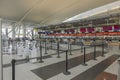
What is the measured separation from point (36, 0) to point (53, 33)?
631 cm

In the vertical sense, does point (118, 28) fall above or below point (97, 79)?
above

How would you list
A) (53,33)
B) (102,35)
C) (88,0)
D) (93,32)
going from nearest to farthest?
1. (102,35)
2. (93,32)
3. (53,33)
4. (88,0)

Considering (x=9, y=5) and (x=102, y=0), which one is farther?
(x=102, y=0)

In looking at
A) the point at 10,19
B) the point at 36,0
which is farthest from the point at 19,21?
the point at 36,0

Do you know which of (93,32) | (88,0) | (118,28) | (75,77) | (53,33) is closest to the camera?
(75,77)

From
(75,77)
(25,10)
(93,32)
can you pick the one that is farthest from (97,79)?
(25,10)

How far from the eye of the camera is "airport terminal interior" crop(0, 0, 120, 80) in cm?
335

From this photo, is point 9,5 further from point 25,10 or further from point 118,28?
point 118,28

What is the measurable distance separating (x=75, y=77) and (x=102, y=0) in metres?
15.8

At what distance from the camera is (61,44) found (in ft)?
43.1

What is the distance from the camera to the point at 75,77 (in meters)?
3.11

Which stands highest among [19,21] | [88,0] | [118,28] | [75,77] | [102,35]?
[88,0]

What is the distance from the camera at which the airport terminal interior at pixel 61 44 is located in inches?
132

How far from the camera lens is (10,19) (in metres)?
17.9
